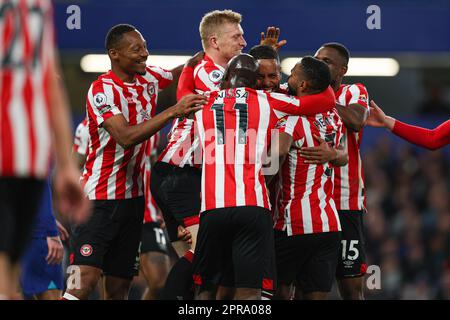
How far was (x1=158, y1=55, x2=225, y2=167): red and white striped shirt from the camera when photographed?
6.47 m

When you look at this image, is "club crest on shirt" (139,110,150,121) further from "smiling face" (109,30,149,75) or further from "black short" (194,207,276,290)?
"black short" (194,207,276,290)

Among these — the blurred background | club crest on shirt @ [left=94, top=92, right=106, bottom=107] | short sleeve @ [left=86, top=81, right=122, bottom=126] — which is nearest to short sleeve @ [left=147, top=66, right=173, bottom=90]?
short sleeve @ [left=86, top=81, right=122, bottom=126]

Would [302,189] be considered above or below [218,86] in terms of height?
below

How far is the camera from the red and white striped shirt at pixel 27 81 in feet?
12.0

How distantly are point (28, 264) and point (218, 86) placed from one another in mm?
2225

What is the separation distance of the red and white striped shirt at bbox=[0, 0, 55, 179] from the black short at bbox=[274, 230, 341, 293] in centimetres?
287

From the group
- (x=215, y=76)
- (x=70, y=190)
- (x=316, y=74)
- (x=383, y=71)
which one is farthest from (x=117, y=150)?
(x=383, y=71)

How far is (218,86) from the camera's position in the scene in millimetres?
6418

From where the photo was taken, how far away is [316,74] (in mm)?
6172

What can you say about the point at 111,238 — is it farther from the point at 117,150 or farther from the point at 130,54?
the point at 130,54

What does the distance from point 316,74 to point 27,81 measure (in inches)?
113
